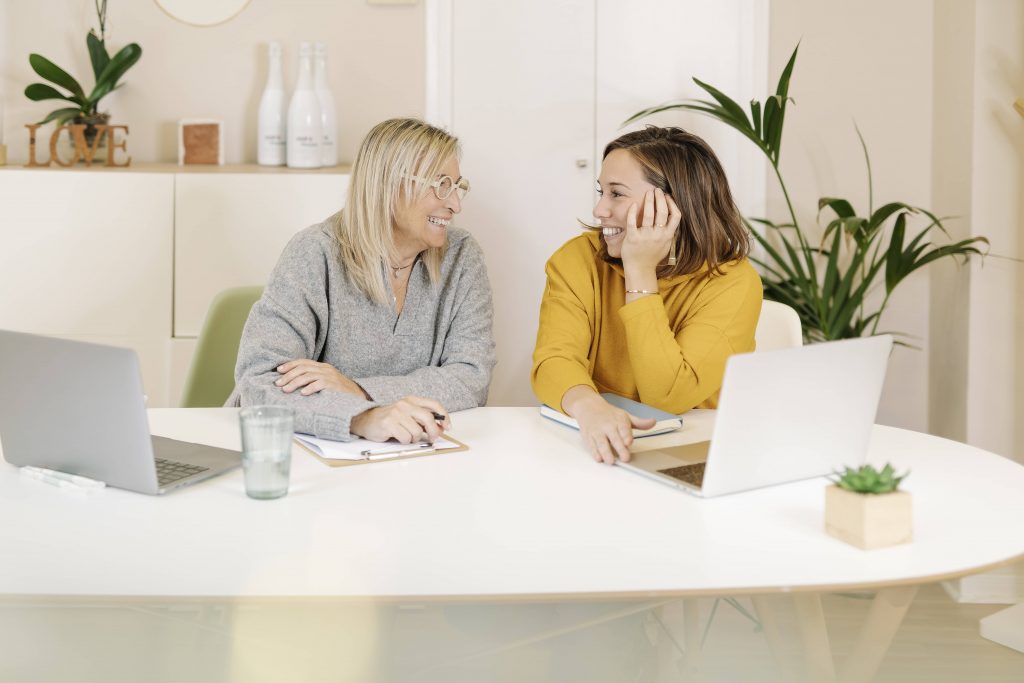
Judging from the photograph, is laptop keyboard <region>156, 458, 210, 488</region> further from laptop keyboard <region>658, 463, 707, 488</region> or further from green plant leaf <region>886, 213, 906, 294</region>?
green plant leaf <region>886, 213, 906, 294</region>

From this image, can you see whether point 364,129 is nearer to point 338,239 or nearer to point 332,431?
point 338,239

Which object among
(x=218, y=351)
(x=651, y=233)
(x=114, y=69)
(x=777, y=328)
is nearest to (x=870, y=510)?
(x=651, y=233)

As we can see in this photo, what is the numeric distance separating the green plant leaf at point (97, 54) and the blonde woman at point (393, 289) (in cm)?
145

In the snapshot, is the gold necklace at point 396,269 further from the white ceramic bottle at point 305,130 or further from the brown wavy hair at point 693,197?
the white ceramic bottle at point 305,130

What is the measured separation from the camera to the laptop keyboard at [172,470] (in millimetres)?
1473

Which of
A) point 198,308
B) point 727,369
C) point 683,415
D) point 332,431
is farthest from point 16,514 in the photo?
point 198,308

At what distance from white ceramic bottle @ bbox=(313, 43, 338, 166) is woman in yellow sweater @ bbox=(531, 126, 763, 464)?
1.32m

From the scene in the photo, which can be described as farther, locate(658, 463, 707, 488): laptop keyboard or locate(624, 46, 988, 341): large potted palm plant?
locate(624, 46, 988, 341): large potted palm plant

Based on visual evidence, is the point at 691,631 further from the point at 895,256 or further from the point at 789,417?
the point at 895,256

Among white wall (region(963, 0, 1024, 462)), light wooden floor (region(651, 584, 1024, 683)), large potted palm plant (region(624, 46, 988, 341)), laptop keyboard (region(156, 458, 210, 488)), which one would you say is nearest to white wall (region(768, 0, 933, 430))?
large potted palm plant (region(624, 46, 988, 341))

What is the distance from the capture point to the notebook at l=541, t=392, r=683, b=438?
177cm

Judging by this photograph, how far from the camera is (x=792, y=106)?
3348 millimetres

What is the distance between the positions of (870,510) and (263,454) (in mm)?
787

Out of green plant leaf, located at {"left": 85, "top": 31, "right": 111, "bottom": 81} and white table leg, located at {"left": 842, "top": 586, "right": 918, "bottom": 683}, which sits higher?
green plant leaf, located at {"left": 85, "top": 31, "right": 111, "bottom": 81}
